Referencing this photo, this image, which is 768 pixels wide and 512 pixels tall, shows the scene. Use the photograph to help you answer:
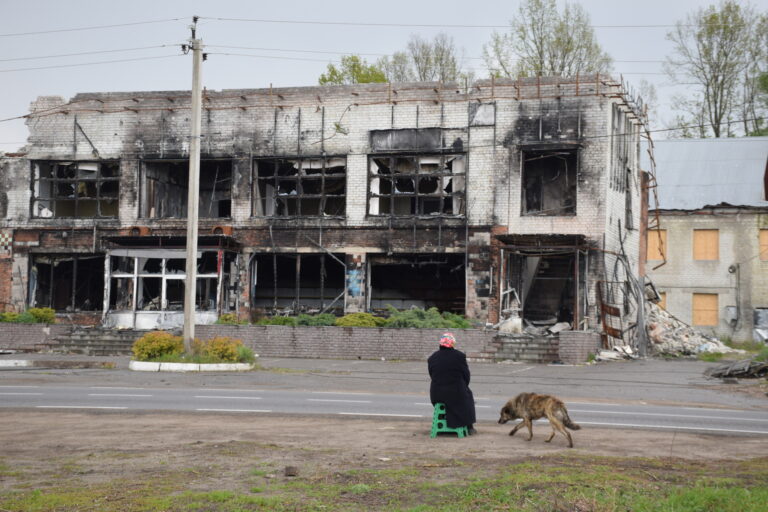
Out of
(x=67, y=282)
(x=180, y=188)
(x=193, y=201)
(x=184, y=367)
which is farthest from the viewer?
(x=180, y=188)

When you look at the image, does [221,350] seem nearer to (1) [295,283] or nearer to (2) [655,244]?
(1) [295,283]

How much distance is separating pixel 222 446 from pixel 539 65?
4346cm

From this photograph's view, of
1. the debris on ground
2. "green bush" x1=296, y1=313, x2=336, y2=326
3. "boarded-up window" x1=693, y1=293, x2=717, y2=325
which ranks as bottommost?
the debris on ground

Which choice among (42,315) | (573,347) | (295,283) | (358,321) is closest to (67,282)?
(42,315)

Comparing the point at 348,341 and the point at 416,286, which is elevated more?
the point at 416,286

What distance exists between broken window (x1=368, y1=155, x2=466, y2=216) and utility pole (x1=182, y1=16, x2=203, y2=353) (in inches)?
466

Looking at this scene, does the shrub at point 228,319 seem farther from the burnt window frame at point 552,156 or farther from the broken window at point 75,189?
the burnt window frame at point 552,156

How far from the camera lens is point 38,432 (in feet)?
42.8

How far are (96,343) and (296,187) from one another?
1040 centimetres

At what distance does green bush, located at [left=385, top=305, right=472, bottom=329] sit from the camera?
106 feet

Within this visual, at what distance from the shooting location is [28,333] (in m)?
34.9

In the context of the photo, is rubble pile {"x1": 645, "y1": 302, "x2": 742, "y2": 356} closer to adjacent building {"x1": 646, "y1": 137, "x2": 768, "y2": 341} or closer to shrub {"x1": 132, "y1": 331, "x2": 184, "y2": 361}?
adjacent building {"x1": 646, "y1": 137, "x2": 768, "y2": 341}

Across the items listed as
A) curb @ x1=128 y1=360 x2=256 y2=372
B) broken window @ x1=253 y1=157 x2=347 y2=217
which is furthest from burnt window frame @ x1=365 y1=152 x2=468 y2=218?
curb @ x1=128 y1=360 x2=256 y2=372

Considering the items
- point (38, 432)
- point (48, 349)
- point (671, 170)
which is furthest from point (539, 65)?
point (38, 432)
